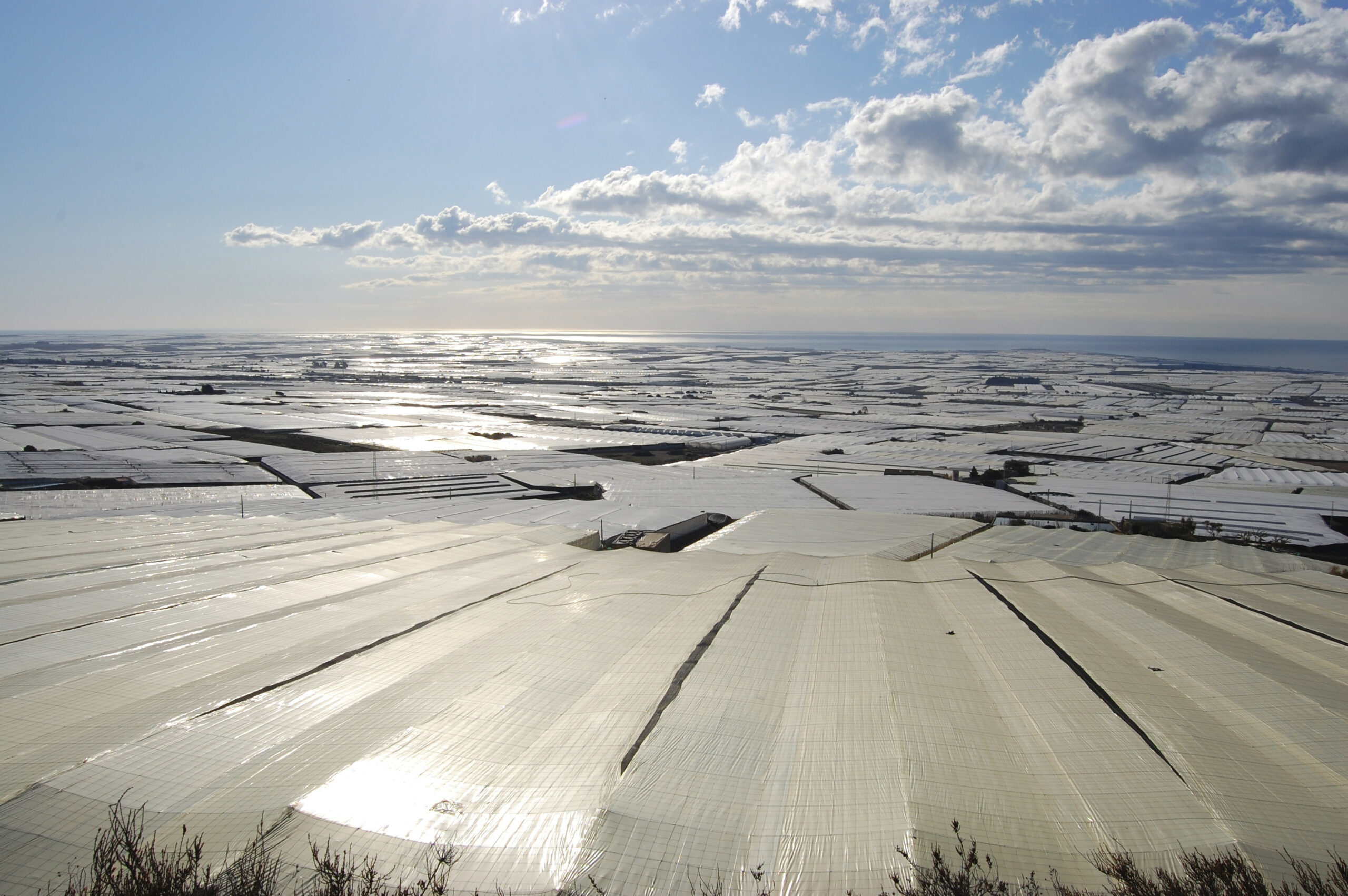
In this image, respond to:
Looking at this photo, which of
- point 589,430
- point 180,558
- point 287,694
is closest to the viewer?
point 287,694

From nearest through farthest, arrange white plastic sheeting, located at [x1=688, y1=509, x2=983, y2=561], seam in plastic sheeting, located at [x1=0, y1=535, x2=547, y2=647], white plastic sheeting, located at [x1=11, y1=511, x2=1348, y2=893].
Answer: white plastic sheeting, located at [x1=11, y1=511, x2=1348, y2=893] < seam in plastic sheeting, located at [x1=0, y1=535, x2=547, y2=647] < white plastic sheeting, located at [x1=688, y1=509, x2=983, y2=561]

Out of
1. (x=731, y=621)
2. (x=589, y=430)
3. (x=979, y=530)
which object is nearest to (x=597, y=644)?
(x=731, y=621)

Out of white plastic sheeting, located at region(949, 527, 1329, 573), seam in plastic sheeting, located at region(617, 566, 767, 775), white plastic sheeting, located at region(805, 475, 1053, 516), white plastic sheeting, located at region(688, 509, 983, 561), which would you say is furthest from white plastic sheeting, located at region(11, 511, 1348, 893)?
white plastic sheeting, located at region(805, 475, 1053, 516)

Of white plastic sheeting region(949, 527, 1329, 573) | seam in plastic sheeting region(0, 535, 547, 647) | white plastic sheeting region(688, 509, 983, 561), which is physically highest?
seam in plastic sheeting region(0, 535, 547, 647)

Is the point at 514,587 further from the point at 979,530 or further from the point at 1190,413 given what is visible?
the point at 1190,413

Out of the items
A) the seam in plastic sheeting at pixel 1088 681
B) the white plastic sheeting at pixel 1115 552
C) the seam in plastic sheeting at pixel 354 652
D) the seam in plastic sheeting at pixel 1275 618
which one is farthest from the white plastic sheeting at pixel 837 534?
the seam in plastic sheeting at pixel 354 652

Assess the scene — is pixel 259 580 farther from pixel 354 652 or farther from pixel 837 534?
pixel 837 534

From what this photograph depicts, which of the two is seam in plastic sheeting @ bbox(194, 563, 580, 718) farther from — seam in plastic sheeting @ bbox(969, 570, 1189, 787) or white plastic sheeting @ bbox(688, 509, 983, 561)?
seam in plastic sheeting @ bbox(969, 570, 1189, 787)

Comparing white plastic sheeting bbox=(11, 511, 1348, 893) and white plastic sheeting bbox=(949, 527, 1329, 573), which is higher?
white plastic sheeting bbox=(11, 511, 1348, 893)
